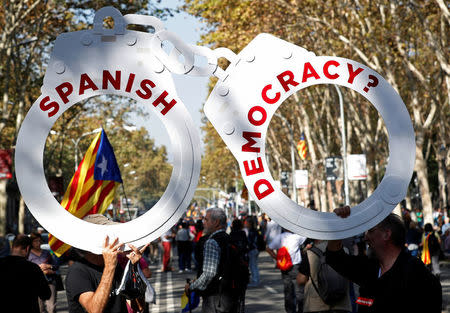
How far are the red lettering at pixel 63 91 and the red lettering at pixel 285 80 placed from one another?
3.61ft

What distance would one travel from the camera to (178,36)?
469 cm

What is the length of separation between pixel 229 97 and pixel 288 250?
7.08 meters

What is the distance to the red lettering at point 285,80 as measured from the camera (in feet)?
15.0

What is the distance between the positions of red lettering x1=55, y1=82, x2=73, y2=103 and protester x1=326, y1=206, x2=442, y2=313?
1538 mm

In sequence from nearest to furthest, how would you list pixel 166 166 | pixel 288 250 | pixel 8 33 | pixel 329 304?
pixel 329 304 < pixel 288 250 < pixel 8 33 < pixel 166 166

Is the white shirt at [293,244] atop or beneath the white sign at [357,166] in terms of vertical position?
beneath

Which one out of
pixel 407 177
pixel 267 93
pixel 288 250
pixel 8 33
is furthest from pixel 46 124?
pixel 8 33

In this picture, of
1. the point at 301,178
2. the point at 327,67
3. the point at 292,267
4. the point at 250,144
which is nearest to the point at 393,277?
the point at 250,144

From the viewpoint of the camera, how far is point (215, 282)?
25.4ft

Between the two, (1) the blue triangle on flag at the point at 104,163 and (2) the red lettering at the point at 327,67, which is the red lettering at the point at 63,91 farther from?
(1) the blue triangle on flag at the point at 104,163

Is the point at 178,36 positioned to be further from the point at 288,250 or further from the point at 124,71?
the point at 288,250

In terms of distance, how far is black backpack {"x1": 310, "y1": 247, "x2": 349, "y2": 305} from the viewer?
25.2ft

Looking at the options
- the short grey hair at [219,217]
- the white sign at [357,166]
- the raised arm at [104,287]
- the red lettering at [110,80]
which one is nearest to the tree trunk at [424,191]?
the white sign at [357,166]

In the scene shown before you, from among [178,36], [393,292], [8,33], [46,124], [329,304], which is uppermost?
[8,33]
